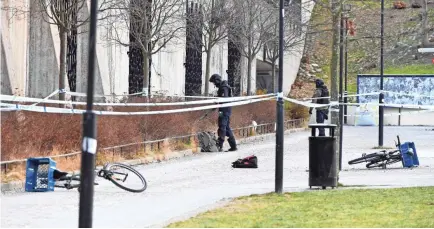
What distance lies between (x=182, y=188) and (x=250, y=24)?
22.9 metres

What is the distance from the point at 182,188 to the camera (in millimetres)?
16781

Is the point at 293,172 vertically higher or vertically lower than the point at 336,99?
lower

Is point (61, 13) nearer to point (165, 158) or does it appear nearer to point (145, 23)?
point (165, 158)

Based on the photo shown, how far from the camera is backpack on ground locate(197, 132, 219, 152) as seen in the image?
26.7 metres

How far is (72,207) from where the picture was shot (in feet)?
44.0

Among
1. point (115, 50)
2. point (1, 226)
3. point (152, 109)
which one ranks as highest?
point (115, 50)

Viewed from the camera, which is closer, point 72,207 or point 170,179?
point 72,207

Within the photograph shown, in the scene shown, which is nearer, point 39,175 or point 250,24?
point 39,175

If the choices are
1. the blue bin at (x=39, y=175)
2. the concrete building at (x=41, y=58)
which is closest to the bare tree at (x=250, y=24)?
the concrete building at (x=41, y=58)

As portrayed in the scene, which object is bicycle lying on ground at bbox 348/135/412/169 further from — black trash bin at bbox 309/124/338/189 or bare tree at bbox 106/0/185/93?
bare tree at bbox 106/0/185/93

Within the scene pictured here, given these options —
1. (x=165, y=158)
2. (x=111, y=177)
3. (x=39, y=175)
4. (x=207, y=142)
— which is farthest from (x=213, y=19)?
(x=39, y=175)

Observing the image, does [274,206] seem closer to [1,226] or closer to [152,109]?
[1,226]

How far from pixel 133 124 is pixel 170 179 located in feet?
17.0

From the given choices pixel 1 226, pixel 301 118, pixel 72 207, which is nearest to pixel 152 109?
pixel 72 207
